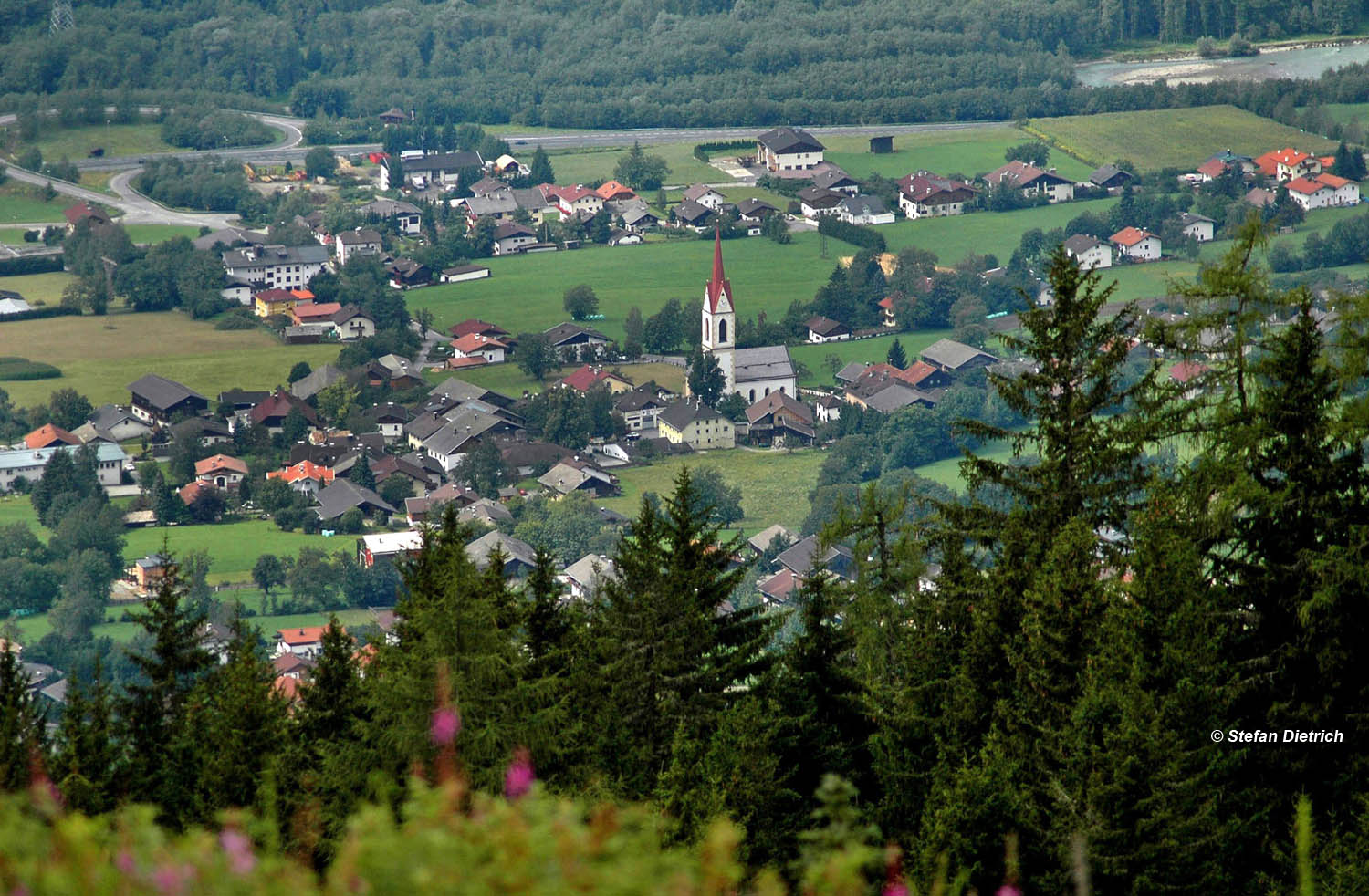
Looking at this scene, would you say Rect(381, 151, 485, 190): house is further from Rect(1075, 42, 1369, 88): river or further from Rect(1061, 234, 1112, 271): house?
Rect(1075, 42, 1369, 88): river

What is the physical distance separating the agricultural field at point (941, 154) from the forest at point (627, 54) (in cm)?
307

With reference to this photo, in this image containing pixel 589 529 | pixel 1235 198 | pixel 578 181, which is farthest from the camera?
pixel 578 181

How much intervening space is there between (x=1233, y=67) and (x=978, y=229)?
22.5 m

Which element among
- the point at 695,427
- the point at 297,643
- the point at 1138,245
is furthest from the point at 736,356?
the point at 297,643

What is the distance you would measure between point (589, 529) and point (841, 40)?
4635 centimetres

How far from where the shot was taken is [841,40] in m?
75.3

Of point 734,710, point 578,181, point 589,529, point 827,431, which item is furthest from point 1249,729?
point 578,181

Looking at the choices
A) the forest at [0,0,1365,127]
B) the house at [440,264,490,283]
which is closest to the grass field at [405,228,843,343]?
the house at [440,264,490,283]

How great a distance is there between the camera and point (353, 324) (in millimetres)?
47812

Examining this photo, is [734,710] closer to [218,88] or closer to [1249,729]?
[1249,729]

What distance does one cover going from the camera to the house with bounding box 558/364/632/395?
43.2 m

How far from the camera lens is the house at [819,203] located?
57406 mm

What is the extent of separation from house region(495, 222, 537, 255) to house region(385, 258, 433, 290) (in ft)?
10.5

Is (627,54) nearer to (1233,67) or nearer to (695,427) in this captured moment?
(1233,67)
